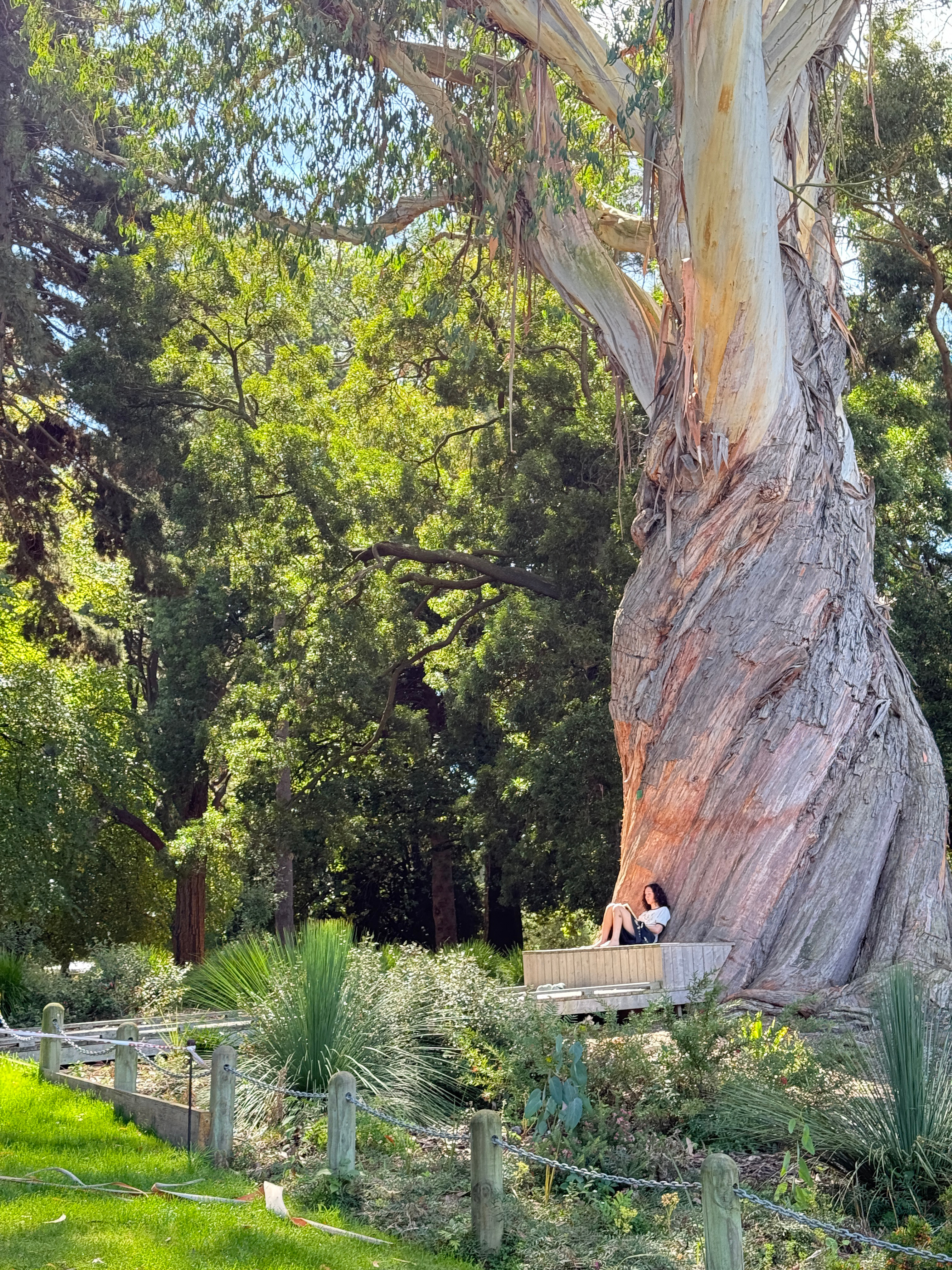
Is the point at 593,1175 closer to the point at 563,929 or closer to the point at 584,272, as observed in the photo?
the point at 584,272

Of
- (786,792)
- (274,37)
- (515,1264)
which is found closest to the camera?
(515,1264)

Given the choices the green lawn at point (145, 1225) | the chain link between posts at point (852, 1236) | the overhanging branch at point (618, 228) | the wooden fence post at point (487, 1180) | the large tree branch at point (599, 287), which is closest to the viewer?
the chain link between posts at point (852, 1236)

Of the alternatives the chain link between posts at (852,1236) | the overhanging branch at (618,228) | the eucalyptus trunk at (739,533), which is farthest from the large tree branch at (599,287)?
the chain link between posts at (852,1236)

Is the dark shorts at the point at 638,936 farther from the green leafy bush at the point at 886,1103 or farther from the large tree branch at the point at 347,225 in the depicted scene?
the large tree branch at the point at 347,225

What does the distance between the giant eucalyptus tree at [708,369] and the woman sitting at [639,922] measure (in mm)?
229

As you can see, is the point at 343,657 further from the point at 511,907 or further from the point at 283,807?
the point at 511,907

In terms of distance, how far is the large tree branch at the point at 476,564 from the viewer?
20938 mm

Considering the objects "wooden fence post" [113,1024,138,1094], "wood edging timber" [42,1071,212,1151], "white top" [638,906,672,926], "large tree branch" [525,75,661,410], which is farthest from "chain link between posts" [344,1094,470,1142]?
"large tree branch" [525,75,661,410]

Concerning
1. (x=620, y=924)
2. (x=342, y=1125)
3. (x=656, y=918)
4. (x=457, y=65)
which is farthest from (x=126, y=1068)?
(x=457, y=65)

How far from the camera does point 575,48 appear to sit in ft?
44.6

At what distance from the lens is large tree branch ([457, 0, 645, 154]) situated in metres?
13.3

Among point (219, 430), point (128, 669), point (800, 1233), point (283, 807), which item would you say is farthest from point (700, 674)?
point (128, 669)

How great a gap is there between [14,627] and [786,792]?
11828mm

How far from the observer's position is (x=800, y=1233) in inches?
223
